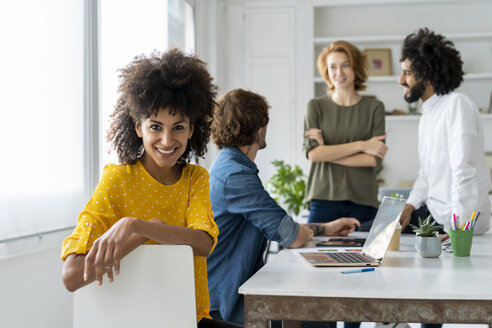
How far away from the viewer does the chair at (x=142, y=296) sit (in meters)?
1.22

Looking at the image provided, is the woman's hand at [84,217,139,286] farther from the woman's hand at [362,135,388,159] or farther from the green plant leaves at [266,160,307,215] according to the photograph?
the green plant leaves at [266,160,307,215]

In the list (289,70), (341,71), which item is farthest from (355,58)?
(289,70)

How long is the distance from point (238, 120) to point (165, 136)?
0.54 m

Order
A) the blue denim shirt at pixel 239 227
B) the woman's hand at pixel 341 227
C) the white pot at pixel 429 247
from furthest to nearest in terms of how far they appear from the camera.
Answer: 1. the woman's hand at pixel 341 227
2. the blue denim shirt at pixel 239 227
3. the white pot at pixel 429 247

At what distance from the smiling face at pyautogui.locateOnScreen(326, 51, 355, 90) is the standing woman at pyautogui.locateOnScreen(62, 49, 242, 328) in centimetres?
133

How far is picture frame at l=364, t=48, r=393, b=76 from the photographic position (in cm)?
563

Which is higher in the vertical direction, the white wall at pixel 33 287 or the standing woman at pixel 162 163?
the standing woman at pixel 162 163

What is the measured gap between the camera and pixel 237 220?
1.87m

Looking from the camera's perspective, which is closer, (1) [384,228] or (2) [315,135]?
(1) [384,228]

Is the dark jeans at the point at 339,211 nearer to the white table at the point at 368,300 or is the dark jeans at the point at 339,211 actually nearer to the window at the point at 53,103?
the window at the point at 53,103

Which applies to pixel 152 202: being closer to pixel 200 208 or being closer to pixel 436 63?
pixel 200 208

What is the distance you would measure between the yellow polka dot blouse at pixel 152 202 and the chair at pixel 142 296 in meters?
0.16

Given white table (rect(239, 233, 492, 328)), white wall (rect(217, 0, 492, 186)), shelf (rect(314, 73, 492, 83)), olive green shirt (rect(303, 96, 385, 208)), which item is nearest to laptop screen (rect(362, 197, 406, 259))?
white table (rect(239, 233, 492, 328))

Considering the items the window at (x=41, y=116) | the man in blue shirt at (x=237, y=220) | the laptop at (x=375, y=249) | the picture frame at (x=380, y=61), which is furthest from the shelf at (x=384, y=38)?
the laptop at (x=375, y=249)
